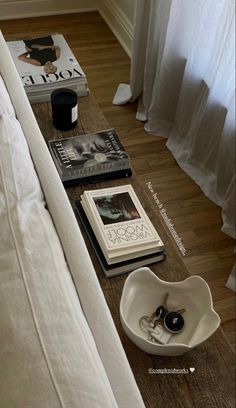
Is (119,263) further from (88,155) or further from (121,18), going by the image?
(121,18)

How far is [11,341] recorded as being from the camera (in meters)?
0.57

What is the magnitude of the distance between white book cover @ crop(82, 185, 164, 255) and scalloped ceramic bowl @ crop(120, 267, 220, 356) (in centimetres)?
Answer: 8

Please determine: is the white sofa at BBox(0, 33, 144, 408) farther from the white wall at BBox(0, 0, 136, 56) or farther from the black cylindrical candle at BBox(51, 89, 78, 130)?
the white wall at BBox(0, 0, 136, 56)

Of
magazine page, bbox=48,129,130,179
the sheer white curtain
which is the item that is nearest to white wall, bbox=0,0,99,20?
the sheer white curtain

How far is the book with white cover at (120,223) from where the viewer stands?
3.06 ft

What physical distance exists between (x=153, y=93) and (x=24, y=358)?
166cm

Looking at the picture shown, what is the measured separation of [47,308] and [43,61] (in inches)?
38.1

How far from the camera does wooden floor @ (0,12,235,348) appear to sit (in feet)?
5.38

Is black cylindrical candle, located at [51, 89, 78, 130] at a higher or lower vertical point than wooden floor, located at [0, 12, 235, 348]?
higher

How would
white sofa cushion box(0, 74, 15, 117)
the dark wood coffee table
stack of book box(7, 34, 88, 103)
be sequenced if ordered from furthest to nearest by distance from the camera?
stack of book box(7, 34, 88, 103) < white sofa cushion box(0, 74, 15, 117) < the dark wood coffee table

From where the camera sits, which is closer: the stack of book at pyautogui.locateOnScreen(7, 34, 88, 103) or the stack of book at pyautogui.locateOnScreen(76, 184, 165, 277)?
the stack of book at pyautogui.locateOnScreen(76, 184, 165, 277)

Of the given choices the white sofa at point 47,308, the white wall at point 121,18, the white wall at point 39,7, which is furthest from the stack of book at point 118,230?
the white wall at point 39,7

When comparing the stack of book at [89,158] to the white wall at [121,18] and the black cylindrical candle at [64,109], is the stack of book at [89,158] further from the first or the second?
the white wall at [121,18]

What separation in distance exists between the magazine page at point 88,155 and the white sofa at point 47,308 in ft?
0.51
